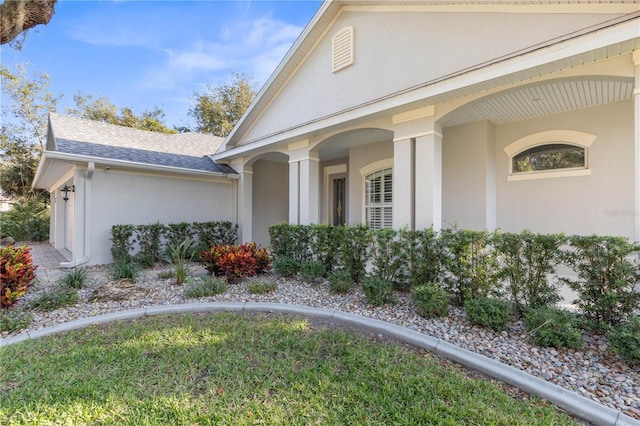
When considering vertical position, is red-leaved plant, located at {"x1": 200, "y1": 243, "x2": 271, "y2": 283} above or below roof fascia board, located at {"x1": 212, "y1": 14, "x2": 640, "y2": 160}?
below

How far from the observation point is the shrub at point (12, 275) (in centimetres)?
434

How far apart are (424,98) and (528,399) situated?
182 inches

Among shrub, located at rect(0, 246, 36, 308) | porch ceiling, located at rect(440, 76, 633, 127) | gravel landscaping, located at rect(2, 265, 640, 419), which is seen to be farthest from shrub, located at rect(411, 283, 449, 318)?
shrub, located at rect(0, 246, 36, 308)

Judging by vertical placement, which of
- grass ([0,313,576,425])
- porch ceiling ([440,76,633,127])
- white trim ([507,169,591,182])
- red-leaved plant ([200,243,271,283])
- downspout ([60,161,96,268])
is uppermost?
porch ceiling ([440,76,633,127])

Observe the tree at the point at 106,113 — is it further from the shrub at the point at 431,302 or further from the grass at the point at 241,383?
the shrub at the point at 431,302

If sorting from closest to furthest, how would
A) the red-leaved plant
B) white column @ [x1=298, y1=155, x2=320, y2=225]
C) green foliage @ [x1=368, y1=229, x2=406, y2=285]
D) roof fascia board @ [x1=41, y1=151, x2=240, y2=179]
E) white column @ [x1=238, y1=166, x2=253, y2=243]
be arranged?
green foliage @ [x1=368, y1=229, x2=406, y2=285] → the red-leaved plant → roof fascia board @ [x1=41, y1=151, x2=240, y2=179] → white column @ [x1=298, y1=155, x2=320, y2=225] → white column @ [x1=238, y1=166, x2=253, y2=243]

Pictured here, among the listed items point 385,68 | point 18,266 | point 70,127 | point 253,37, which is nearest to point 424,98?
point 385,68

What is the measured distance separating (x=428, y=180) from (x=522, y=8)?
295 cm

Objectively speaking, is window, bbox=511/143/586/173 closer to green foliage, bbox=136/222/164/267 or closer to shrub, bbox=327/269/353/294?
shrub, bbox=327/269/353/294

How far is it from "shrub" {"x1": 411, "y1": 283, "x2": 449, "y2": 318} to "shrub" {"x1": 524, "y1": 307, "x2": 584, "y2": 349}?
99 centimetres

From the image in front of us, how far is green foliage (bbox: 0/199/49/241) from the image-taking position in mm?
14742

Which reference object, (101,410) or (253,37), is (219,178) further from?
(101,410)

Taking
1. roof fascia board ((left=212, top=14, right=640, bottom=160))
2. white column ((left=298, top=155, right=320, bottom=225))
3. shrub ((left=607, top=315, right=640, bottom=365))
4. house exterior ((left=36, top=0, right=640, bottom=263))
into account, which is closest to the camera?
shrub ((left=607, top=315, right=640, bottom=365))

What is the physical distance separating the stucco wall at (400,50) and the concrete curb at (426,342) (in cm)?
451
